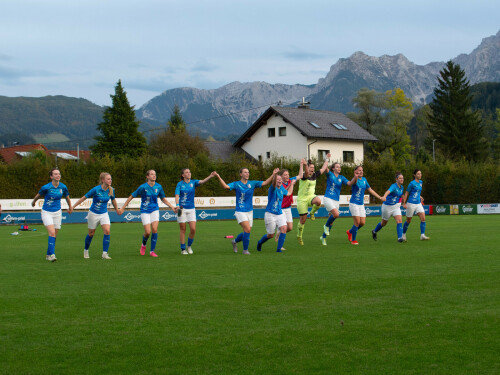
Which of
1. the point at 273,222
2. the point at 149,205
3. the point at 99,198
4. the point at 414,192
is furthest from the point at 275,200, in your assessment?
the point at 414,192

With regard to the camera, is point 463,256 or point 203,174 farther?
point 203,174

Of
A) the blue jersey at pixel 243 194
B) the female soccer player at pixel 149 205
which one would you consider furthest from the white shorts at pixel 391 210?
the female soccer player at pixel 149 205

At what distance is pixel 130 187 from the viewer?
122ft

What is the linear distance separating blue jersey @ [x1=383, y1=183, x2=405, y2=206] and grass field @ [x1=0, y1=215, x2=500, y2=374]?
405 centimetres

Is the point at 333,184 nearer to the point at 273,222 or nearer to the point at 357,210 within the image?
the point at 357,210

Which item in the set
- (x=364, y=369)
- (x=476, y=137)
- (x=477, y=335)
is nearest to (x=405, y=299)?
(x=477, y=335)

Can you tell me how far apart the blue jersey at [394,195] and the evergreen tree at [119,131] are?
4506cm

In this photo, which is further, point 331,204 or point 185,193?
point 331,204

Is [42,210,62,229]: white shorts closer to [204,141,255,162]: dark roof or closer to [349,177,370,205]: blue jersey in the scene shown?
[349,177,370,205]: blue jersey

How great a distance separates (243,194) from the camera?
1374 centimetres

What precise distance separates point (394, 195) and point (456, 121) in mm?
53298

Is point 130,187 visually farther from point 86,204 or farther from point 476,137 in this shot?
point 476,137

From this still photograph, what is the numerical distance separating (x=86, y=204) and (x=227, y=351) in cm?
2901

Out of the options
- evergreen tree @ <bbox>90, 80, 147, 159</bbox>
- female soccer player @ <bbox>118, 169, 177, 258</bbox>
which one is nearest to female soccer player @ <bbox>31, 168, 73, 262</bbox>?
female soccer player @ <bbox>118, 169, 177, 258</bbox>
